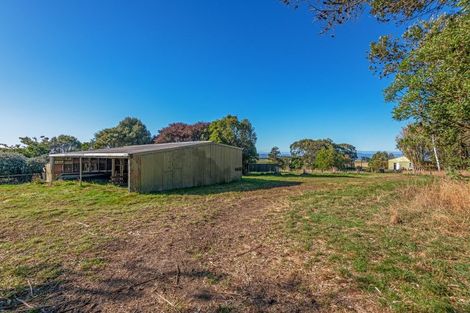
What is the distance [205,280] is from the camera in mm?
2812

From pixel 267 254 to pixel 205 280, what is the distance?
106 centimetres

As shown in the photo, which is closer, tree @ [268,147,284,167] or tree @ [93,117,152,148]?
tree @ [93,117,152,148]

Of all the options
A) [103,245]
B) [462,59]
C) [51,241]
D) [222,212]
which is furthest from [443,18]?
[51,241]

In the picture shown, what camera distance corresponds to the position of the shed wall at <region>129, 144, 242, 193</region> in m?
9.90

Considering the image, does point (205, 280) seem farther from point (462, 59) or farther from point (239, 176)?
point (239, 176)

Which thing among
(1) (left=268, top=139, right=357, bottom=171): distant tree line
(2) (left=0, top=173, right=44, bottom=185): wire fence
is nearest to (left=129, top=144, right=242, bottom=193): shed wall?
(2) (left=0, top=173, right=44, bottom=185): wire fence

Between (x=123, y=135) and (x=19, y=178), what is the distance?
49.2 ft

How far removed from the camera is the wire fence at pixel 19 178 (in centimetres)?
1276

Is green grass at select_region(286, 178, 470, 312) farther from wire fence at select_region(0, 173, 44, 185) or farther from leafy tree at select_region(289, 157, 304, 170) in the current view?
leafy tree at select_region(289, 157, 304, 170)

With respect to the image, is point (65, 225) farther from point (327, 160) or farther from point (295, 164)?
point (295, 164)

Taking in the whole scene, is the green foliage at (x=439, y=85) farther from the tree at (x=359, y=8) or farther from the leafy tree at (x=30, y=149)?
the leafy tree at (x=30, y=149)

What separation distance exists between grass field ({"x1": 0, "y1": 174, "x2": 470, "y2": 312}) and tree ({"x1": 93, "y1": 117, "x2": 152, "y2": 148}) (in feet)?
75.7

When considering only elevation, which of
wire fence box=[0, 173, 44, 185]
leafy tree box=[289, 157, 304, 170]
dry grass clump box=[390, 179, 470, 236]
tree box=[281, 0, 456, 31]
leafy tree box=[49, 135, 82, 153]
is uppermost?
leafy tree box=[49, 135, 82, 153]

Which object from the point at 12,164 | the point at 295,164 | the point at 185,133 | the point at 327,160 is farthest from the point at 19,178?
Result: the point at 295,164
